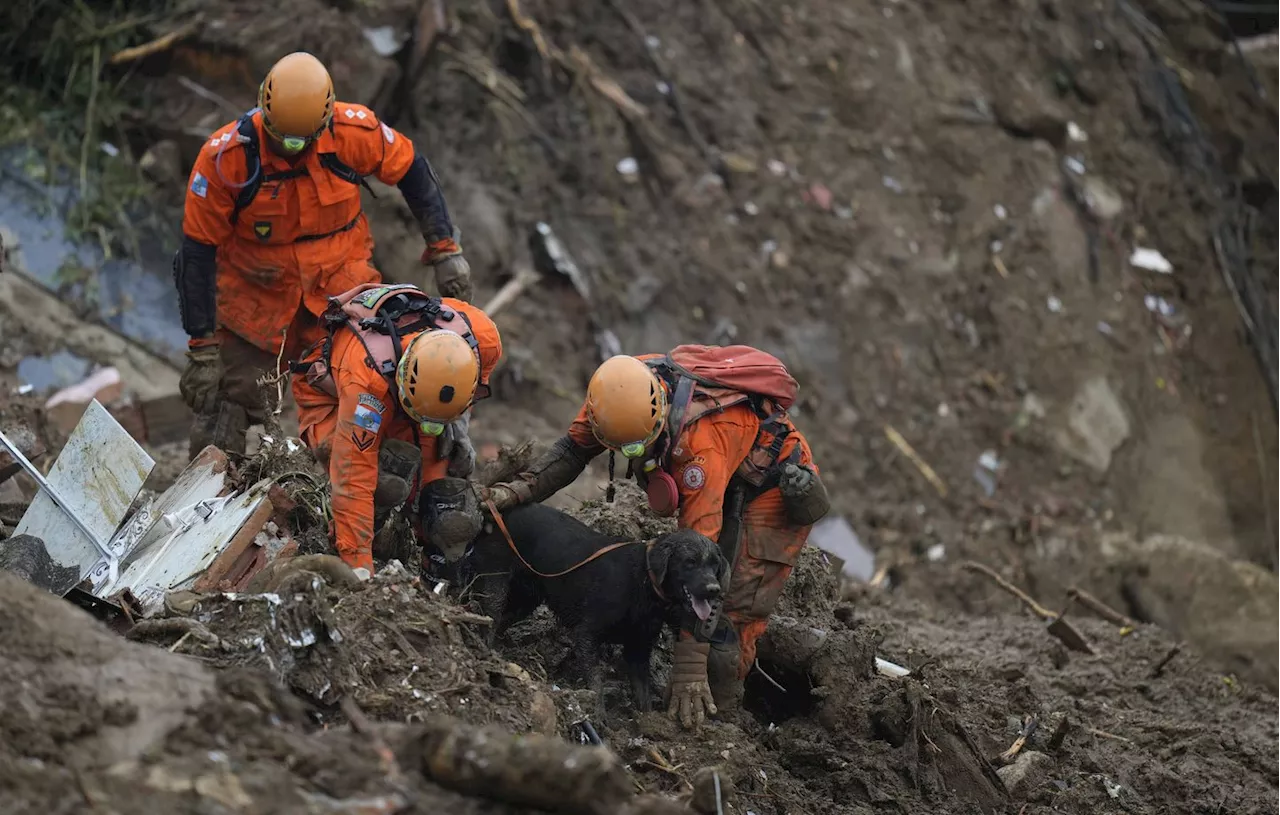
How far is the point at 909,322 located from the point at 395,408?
7.42 metres

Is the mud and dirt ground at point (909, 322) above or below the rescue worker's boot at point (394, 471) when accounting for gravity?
below

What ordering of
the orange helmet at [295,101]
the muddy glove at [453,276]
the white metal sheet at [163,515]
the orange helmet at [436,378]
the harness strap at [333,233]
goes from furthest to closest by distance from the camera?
1. the muddy glove at [453,276]
2. the harness strap at [333,233]
3. the orange helmet at [295,101]
4. the white metal sheet at [163,515]
5. the orange helmet at [436,378]

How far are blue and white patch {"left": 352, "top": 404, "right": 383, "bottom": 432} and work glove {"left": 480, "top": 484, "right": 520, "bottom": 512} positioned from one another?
57 cm

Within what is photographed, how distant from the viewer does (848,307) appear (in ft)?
37.5

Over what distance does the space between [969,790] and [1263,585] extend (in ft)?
16.9

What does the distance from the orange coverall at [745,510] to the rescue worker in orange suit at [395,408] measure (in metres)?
0.52

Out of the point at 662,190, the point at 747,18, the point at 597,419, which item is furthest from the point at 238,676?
the point at 747,18

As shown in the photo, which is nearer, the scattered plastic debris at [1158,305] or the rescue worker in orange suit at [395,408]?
the rescue worker in orange suit at [395,408]

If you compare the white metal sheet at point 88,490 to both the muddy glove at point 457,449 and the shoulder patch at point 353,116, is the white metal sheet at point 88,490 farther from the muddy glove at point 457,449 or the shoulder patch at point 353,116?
the shoulder patch at point 353,116

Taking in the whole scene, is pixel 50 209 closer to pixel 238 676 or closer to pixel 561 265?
pixel 561 265

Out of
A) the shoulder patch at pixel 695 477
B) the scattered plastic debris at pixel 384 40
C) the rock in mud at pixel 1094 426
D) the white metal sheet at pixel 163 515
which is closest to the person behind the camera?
the shoulder patch at pixel 695 477

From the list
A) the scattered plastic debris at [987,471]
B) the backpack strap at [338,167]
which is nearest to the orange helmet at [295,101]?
the backpack strap at [338,167]

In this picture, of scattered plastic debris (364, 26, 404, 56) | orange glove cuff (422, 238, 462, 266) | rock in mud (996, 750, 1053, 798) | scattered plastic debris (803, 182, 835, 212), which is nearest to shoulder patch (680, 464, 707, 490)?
rock in mud (996, 750, 1053, 798)

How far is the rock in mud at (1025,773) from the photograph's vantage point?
5.27 m
